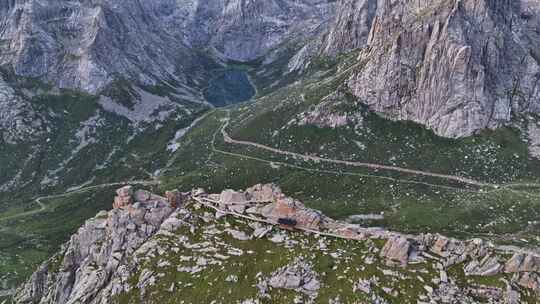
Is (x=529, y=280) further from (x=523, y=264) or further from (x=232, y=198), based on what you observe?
(x=232, y=198)

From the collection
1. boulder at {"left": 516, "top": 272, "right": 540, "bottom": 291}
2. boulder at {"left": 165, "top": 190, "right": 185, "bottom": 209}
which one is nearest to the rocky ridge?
boulder at {"left": 516, "top": 272, "right": 540, "bottom": 291}

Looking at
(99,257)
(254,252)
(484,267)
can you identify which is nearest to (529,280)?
(484,267)

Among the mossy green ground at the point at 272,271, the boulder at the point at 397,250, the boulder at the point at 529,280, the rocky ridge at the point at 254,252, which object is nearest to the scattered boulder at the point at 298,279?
the rocky ridge at the point at 254,252

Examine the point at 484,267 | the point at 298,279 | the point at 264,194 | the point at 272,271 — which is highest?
the point at 264,194

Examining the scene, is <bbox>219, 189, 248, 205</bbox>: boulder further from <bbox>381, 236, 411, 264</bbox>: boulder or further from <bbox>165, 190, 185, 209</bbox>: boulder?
<bbox>381, 236, 411, 264</bbox>: boulder

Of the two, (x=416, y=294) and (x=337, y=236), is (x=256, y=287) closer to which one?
(x=337, y=236)

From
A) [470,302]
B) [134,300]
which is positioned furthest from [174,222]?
[470,302]

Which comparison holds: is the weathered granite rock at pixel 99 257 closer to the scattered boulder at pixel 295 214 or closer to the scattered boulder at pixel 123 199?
the scattered boulder at pixel 123 199
